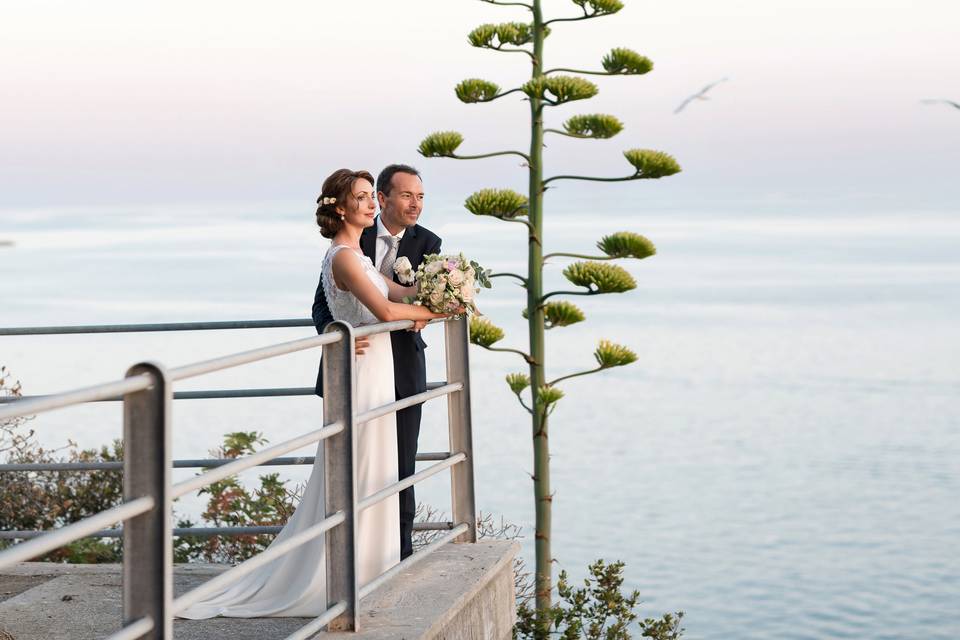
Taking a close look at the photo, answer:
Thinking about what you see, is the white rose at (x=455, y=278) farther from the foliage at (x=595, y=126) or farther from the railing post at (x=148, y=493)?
the foliage at (x=595, y=126)

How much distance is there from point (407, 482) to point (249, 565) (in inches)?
49.8

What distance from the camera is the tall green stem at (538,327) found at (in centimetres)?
968

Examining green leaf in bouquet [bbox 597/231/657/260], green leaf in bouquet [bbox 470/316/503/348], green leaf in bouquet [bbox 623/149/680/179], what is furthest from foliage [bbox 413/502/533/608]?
green leaf in bouquet [bbox 623/149/680/179]

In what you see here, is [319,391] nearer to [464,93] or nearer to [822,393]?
[464,93]

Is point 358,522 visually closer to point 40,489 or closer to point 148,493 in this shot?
point 148,493

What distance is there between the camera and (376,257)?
17.7 ft

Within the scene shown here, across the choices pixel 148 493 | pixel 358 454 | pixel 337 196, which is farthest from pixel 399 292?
pixel 148 493

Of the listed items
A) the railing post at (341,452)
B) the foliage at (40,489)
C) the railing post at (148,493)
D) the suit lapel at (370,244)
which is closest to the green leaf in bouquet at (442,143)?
the foliage at (40,489)

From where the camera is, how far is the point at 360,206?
4.94 meters

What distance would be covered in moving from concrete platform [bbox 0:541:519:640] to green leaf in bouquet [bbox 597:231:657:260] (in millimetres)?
4259

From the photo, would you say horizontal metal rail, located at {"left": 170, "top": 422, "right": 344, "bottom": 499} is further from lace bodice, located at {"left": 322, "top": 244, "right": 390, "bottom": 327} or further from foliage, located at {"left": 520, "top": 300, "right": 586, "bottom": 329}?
foliage, located at {"left": 520, "top": 300, "right": 586, "bottom": 329}

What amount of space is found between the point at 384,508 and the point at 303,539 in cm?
108

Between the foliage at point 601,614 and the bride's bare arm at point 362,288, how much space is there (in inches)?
136

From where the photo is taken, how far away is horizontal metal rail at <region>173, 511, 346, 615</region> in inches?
132
